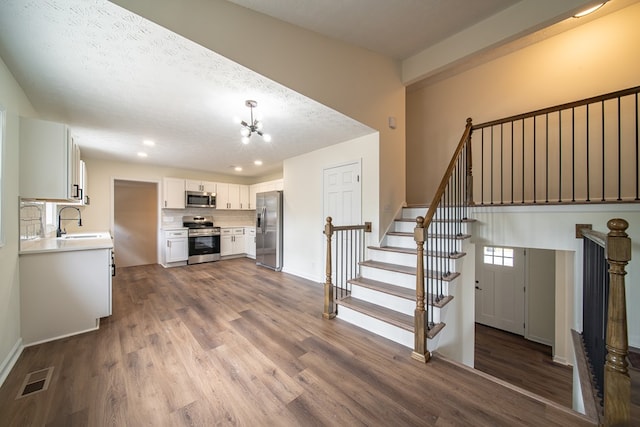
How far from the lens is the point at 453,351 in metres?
2.53

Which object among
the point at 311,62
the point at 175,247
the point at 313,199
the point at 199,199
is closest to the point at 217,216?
the point at 199,199

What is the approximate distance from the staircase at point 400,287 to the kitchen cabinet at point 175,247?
4.51 m

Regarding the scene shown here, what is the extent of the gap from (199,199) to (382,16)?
5438 mm

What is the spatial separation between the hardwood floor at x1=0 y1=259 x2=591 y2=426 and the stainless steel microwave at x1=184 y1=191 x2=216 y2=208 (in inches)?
137

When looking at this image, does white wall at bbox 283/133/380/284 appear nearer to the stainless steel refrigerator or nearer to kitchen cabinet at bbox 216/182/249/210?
the stainless steel refrigerator

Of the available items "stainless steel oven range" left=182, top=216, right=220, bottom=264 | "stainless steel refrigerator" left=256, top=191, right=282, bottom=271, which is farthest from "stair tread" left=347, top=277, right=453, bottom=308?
"stainless steel oven range" left=182, top=216, right=220, bottom=264

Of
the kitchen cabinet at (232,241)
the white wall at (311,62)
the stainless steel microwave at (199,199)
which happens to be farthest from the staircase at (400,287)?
the stainless steel microwave at (199,199)

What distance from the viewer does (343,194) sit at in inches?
154

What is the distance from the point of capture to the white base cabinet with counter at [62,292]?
2230mm

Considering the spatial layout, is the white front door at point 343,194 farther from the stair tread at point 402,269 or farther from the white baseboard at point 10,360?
the white baseboard at point 10,360

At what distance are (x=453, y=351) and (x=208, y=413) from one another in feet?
7.95

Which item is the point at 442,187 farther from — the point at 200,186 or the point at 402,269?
the point at 200,186

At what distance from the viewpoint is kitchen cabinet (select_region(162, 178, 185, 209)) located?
553 cm

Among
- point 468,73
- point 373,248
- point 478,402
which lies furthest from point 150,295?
point 468,73
